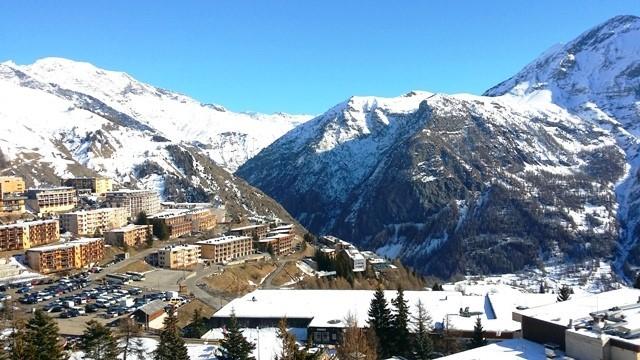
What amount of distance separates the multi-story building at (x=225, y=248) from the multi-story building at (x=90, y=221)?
2531 centimetres

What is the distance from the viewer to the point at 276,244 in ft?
481

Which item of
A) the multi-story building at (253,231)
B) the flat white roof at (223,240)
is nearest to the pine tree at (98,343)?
the flat white roof at (223,240)

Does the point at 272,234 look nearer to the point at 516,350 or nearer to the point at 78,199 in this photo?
the point at 78,199

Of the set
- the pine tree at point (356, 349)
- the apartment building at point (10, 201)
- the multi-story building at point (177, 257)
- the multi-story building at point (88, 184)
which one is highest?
the multi-story building at point (88, 184)

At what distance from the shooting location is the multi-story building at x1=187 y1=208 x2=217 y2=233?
159 meters

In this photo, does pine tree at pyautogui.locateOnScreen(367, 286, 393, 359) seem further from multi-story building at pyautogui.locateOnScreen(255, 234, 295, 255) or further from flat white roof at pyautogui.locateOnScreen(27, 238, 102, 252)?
multi-story building at pyautogui.locateOnScreen(255, 234, 295, 255)

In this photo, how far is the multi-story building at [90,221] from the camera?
447 ft

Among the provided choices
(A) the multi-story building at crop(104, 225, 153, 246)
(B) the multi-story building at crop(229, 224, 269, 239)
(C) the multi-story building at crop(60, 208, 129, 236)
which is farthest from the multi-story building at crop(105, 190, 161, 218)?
(A) the multi-story building at crop(104, 225, 153, 246)

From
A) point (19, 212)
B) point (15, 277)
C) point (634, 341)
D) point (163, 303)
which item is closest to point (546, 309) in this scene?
point (634, 341)

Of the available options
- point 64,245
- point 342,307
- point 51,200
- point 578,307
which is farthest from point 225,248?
point 578,307

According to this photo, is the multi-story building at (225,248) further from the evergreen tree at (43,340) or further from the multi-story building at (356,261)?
the evergreen tree at (43,340)

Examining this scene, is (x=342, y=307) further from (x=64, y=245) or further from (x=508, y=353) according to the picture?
(x=64, y=245)

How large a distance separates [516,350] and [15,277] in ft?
272

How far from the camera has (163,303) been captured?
89938 mm
